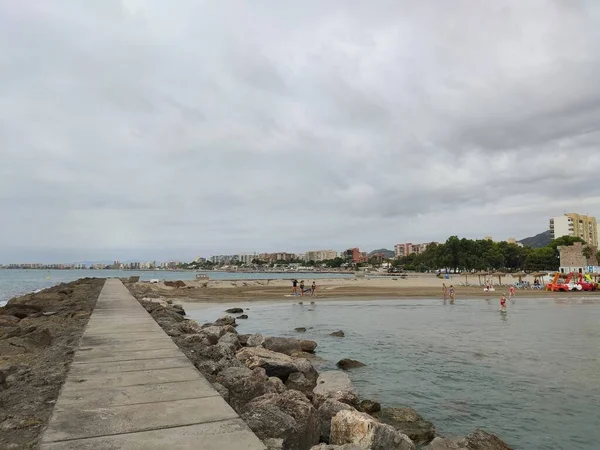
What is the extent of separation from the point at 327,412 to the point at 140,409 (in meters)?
3.73

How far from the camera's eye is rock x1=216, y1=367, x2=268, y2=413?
673cm

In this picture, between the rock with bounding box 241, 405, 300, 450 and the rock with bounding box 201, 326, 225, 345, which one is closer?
the rock with bounding box 241, 405, 300, 450

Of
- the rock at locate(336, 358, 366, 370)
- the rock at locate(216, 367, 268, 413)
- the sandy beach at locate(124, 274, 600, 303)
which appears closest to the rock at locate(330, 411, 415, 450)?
the rock at locate(216, 367, 268, 413)

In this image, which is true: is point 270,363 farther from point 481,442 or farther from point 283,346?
point 481,442

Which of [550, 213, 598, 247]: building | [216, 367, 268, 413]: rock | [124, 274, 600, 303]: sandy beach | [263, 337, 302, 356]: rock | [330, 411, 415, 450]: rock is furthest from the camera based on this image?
[550, 213, 598, 247]: building

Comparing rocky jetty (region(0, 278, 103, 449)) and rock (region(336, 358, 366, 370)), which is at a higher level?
rocky jetty (region(0, 278, 103, 449))

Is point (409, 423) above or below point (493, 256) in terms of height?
below

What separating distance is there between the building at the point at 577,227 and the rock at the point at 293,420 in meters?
207

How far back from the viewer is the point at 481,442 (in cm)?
728

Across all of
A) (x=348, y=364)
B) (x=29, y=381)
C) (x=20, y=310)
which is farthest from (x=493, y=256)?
(x=29, y=381)

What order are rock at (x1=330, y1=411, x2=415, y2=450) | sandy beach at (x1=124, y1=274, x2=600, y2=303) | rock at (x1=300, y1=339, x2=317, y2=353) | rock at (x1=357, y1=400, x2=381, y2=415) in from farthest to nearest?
sandy beach at (x1=124, y1=274, x2=600, y2=303) < rock at (x1=300, y1=339, x2=317, y2=353) < rock at (x1=357, y1=400, x2=381, y2=415) < rock at (x1=330, y1=411, x2=415, y2=450)

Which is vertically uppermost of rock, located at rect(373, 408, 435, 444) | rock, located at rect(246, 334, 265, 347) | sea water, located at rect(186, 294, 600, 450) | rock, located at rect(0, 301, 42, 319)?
rock, located at rect(0, 301, 42, 319)

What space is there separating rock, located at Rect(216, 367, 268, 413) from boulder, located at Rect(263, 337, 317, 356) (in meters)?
7.75

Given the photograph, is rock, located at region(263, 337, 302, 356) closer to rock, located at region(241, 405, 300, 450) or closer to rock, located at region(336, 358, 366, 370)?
rock, located at region(336, 358, 366, 370)
